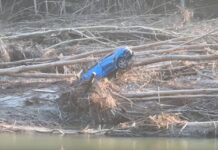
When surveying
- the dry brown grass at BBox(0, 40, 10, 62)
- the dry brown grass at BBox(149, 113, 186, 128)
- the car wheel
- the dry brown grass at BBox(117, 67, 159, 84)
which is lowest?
the dry brown grass at BBox(149, 113, 186, 128)

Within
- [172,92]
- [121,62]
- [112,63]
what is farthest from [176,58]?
[112,63]

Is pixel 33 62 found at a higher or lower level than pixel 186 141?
higher

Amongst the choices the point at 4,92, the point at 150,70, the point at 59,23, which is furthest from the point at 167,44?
Answer: the point at 59,23

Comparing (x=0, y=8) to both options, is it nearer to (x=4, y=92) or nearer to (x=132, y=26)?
(x=132, y=26)

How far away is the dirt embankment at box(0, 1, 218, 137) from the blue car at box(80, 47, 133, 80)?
219mm

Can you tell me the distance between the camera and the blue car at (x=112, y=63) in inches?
472

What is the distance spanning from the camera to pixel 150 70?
12977 mm

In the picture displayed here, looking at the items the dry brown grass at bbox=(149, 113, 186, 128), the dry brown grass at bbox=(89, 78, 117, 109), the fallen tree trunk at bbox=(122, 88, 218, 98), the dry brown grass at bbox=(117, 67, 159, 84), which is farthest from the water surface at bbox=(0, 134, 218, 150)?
the dry brown grass at bbox=(117, 67, 159, 84)

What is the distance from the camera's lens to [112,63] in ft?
39.4

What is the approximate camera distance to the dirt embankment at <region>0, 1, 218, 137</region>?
1119 cm

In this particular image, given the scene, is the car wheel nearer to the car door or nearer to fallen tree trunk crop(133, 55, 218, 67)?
the car door

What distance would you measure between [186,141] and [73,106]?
2556 mm

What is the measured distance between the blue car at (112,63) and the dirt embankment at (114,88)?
22 centimetres

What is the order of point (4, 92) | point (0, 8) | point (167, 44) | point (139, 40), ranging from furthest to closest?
point (0, 8)
point (139, 40)
point (167, 44)
point (4, 92)
